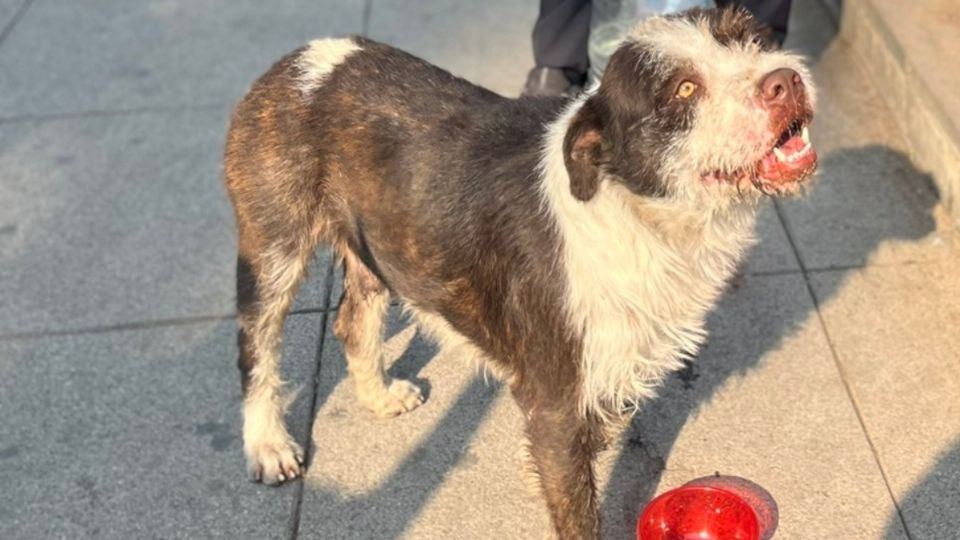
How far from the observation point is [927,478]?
3.81m

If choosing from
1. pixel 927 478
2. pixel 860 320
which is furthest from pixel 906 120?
pixel 927 478

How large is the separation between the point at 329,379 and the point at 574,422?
1.56 m

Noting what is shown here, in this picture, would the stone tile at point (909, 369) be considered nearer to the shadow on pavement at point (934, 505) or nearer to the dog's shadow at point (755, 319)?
the shadow on pavement at point (934, 505)

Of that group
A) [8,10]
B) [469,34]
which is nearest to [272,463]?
[469,34]

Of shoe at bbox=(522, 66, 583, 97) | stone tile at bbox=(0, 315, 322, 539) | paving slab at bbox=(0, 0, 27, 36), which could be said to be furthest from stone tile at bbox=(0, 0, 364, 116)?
stone tile at bbox=(0, 315, 322, 539)

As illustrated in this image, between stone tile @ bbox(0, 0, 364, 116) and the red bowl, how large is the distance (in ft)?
13.7

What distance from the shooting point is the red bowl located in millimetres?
3596

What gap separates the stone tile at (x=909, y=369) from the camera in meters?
3.77

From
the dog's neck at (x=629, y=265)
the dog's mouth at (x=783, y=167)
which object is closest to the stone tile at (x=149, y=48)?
the dog's neck at (x=629, y=265)

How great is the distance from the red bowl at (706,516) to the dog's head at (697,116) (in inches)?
48.3

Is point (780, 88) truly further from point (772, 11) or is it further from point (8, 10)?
point (8, 10)

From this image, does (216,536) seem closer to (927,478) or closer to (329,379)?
(329,379)

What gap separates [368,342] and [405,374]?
0.41 metres

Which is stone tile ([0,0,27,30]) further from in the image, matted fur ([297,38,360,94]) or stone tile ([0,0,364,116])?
matted fur ([297,38,360,94])
